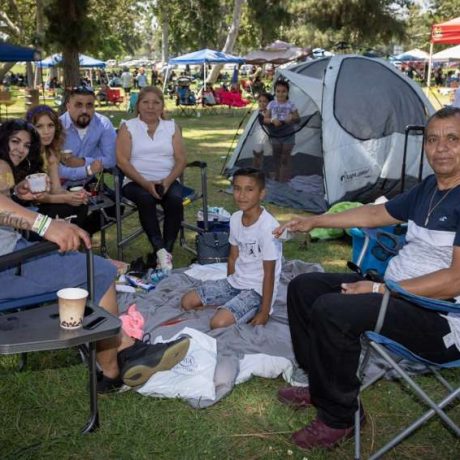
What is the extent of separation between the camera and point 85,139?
4738mm

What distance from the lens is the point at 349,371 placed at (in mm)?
2258

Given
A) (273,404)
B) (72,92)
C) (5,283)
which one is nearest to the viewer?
(5,283)

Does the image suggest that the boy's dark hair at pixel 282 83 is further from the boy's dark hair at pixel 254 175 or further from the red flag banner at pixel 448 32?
the red flag banner at pixel 448 32

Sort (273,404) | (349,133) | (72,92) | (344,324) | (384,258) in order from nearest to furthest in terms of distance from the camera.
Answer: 1. (344,324)
2. (273,404)
3. (384,258)
4. (72,92)
5. (349,133)

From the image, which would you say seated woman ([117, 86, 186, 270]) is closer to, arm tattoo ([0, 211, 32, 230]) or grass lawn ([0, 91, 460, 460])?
grass lawn ([0, 91, 460, 460])

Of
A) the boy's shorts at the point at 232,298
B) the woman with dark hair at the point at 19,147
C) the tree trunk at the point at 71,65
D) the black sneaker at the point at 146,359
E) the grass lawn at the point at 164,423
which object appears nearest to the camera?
the grass lawn at the point at 164,423

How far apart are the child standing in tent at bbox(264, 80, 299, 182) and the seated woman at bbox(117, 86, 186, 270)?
104 inches

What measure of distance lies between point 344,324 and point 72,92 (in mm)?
3362

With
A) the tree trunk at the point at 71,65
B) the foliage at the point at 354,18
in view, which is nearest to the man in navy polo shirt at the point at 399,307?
the tree trunk at the point at 71,65

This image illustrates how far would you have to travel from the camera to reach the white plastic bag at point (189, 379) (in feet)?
9.26

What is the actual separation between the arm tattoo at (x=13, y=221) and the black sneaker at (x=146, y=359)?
820mm

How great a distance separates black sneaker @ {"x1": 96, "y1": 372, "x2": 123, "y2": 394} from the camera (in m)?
2.79

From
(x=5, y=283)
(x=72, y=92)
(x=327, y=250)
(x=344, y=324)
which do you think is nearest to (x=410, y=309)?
(x=344, y=324)

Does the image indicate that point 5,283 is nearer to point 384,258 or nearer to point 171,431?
point 171,431
